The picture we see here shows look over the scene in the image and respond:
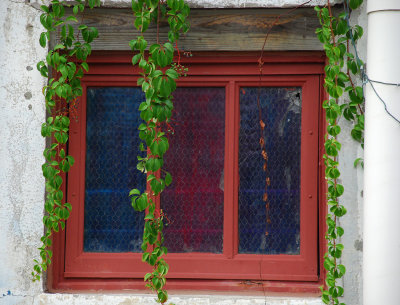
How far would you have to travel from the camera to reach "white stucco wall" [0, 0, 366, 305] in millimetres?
2961

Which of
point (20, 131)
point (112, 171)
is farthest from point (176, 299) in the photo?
point (20, 131)

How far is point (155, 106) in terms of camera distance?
2.79 metres

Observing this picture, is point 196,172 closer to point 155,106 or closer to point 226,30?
point 155,106

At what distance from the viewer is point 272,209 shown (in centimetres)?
314

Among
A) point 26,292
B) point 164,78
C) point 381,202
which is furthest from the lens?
point 26,292

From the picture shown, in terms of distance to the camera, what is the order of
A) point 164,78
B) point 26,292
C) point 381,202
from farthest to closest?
point 26,292
point 164,78
point 381,202

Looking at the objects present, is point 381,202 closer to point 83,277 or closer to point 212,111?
point 212,111

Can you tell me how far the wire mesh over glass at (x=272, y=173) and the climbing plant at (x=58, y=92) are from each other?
908 mm

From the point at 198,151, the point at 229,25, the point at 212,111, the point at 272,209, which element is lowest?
the point at 272,209

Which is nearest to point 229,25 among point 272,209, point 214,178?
point 214,178

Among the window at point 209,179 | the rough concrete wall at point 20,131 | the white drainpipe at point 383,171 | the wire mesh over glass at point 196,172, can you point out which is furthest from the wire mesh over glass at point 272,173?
the rough concrete wall at point 20,131

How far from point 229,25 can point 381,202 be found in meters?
1.22

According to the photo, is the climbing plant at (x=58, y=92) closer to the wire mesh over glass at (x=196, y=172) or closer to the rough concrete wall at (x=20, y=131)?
the rough concrete wall at (x=20, y=131)

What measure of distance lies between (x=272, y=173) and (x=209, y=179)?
345 mm
